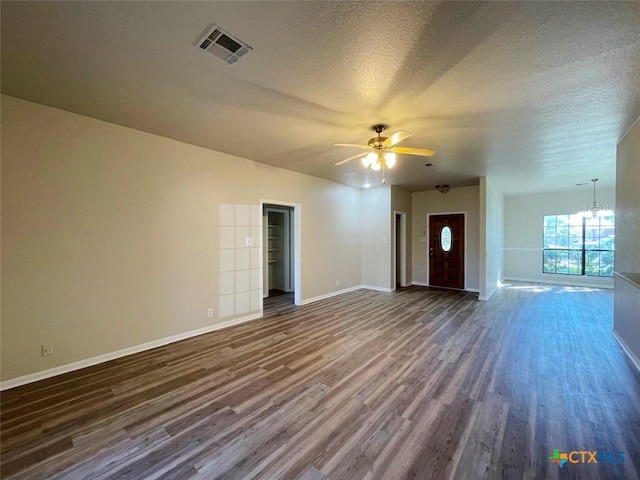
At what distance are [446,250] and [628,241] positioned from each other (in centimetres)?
431

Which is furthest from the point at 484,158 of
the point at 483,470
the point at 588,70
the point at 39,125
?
the point at 39,125

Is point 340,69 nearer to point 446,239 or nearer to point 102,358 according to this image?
point 102,358

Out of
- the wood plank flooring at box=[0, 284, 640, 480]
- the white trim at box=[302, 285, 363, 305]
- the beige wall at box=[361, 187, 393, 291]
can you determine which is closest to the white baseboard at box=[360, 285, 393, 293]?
the beige wall at box=[361, 187, 393, 291]

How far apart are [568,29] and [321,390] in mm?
3273

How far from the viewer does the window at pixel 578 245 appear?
752 centimetres

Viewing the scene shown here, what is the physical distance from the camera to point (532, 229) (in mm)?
8539

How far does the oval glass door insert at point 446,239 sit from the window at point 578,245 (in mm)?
3418

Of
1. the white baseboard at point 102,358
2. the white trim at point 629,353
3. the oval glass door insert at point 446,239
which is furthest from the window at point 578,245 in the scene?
the white baseboard at point 102,358

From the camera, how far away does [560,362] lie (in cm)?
307

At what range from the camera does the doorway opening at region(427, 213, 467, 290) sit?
7320mm

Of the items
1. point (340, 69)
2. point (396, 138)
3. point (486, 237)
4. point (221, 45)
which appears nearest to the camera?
point (221, 45)

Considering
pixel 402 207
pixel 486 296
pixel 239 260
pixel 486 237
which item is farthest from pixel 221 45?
pixel 486 296

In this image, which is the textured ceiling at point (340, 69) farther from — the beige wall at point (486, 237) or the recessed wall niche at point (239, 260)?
the beige wall at point (486, 237)

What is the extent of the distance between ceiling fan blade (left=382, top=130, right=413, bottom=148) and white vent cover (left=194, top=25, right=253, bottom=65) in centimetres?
157
